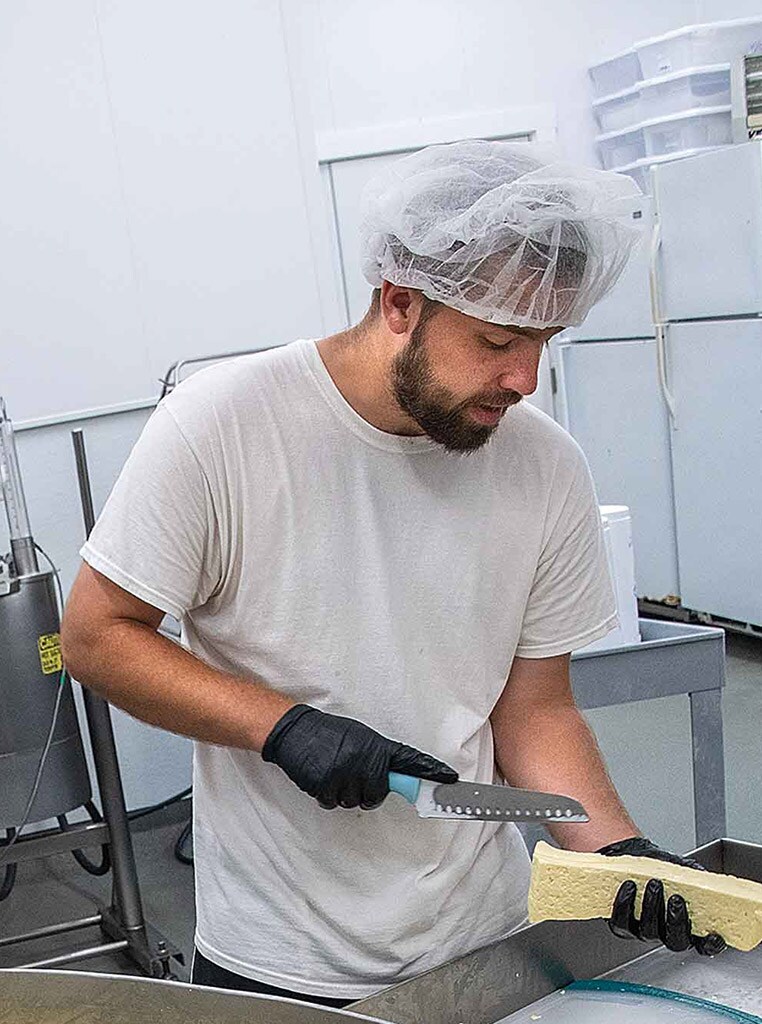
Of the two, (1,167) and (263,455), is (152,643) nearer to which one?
(263,455)

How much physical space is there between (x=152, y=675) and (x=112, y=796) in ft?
5.84

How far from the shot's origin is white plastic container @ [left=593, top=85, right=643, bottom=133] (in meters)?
5.25

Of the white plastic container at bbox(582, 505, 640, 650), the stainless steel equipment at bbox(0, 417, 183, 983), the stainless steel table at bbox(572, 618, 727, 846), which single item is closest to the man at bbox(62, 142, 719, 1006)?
the stainless steel table at bbox(572, 618, 727, 846)

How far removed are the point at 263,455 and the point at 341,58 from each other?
4.43 meters

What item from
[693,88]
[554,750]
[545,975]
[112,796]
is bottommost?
[112,796]

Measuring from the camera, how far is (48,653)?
2.70 meters

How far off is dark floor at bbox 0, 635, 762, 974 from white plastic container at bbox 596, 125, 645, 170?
246 centimetres

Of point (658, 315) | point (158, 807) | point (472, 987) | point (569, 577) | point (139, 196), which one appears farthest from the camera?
point (658, 315)

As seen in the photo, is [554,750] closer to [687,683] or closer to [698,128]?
[687,683]

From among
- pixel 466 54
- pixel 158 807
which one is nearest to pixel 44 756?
pixel 158 807

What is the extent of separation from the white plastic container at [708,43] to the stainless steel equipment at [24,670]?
3.26 m

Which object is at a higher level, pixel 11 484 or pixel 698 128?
pixel 698 128

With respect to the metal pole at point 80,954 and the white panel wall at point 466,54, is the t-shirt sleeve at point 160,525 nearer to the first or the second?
the metal pole at point 80,954

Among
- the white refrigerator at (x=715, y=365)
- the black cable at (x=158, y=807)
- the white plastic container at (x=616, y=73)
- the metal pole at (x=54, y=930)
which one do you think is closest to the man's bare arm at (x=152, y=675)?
the metal pole at (x=54, y=930)
